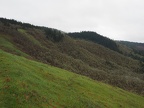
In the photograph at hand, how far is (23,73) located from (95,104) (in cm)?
1258

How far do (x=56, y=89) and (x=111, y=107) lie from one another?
35.3ft

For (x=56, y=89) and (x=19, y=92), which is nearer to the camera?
(x=19, y=92)

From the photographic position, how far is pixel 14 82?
3116 cm

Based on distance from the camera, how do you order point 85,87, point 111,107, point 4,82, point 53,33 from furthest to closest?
point 53,33
point 85,87
point 111,107
point 4,82

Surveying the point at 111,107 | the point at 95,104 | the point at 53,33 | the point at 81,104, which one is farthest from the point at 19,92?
the point at 53,33

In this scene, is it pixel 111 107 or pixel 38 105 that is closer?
pixel 38 105

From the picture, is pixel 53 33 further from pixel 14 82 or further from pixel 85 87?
pixel 14 82

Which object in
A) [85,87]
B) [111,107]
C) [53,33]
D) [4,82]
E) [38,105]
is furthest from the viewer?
[53,33]

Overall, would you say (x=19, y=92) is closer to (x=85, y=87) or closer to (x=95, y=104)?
(x=95, y=104)

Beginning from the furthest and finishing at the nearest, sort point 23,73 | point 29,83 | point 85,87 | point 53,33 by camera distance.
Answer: point 53,33, point 85,87, point 23,73, point 29,83

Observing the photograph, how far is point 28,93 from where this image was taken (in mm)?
29516

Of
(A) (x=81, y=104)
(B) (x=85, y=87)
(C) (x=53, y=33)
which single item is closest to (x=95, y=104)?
(A) (x=81, y=104)

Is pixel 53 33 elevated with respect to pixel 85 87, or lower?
elevated

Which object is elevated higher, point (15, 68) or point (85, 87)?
point (15, 68)
